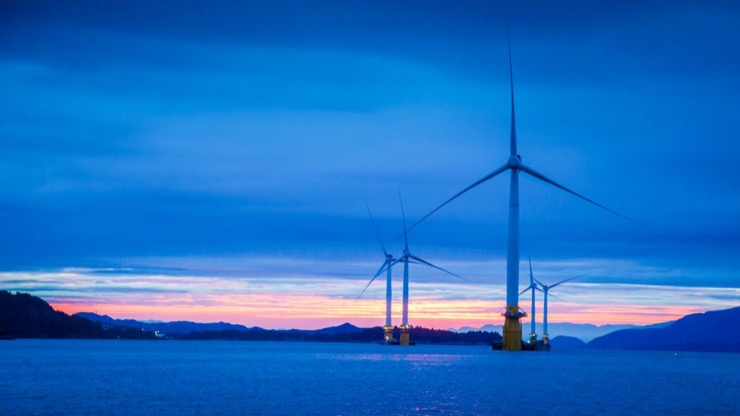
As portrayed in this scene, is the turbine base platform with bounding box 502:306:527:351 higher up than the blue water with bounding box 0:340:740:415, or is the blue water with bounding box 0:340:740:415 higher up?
the turbine base platform with bounding box 502:306:527:351

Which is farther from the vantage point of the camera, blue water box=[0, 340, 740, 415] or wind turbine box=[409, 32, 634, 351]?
wind turbine box=[409, 32, 634, 351]

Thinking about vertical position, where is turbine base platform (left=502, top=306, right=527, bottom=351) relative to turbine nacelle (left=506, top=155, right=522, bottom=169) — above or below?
below

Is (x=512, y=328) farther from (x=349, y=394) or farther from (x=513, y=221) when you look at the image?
(x=349, y=394)

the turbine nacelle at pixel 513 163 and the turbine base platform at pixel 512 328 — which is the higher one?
the turbine nacelle at pixel 513 163

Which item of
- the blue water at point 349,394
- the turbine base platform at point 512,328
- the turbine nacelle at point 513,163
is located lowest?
the blue water at point 349,394

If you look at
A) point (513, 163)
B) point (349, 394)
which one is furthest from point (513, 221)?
point (349, 394)

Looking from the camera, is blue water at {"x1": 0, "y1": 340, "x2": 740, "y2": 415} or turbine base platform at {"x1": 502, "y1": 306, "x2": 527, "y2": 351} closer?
blue water at {"x1": 0, "y1": 340, "x2": 740, "y2": 415}

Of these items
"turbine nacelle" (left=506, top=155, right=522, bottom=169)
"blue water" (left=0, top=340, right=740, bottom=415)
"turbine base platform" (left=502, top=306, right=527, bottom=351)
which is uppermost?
"turbine nacelle" (left=506, top=155, right=522, bottom=169)

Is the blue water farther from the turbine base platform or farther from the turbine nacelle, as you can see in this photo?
the turbine nacelle

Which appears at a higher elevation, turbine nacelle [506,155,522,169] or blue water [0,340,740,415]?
turbine nacelle [506,155,522,169]

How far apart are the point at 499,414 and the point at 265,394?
25739 mm

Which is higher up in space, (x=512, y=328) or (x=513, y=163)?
(x=513, y=163)

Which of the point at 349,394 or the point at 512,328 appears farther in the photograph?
the point at 512,328

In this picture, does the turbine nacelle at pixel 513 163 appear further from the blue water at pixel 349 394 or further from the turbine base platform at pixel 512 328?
the blue water at pixel 349 394
